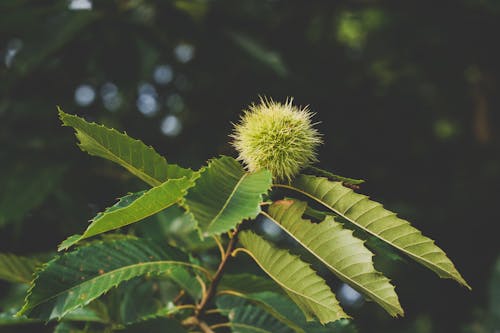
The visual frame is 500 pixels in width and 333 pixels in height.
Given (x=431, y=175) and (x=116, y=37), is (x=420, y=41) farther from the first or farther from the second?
(x=116, y=37)

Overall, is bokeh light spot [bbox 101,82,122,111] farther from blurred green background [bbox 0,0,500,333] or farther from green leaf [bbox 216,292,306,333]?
green leaf [bbox 216,292,306,333]

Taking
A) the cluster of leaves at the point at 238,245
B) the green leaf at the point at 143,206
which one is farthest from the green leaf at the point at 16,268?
the green leaf at the point at 143,206

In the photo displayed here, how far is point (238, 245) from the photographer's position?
4.39ft

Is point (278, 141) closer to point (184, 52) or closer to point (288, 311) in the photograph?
point (288, 311)

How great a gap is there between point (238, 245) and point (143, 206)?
1.42 ft

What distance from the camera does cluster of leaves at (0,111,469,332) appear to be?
0.93 metres

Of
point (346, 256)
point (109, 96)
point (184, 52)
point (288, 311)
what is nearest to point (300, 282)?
point (346, 256)

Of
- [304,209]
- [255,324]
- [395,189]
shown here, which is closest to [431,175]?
[395,189]

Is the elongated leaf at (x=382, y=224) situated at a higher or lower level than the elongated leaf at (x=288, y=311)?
higher

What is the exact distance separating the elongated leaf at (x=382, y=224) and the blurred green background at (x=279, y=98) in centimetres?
140

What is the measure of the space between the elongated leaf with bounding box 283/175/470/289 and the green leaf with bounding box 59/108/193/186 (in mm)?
259

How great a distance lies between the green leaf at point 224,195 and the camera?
2.87ft

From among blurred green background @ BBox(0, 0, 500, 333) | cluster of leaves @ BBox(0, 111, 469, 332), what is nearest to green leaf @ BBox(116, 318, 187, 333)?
cluster of leaves @ BBox(0, 111, 469, 332)

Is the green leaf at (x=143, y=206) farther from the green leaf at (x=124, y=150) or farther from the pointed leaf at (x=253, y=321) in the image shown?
the pointed leaf at (x=253, y=321)
